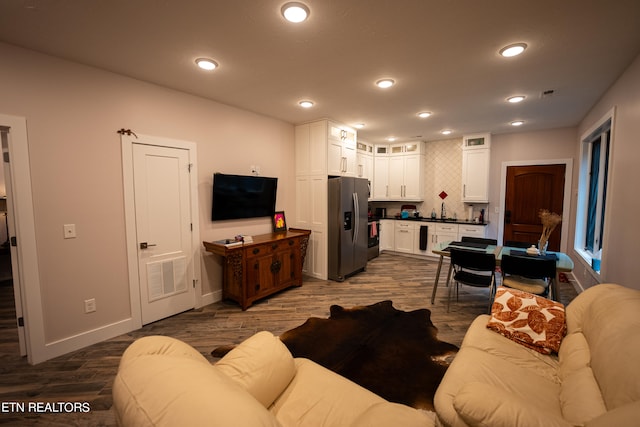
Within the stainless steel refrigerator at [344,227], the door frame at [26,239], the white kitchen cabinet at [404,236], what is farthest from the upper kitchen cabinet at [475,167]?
the door frame at [26,239]

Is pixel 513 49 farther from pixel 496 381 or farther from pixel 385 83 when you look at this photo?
pixel 496 381

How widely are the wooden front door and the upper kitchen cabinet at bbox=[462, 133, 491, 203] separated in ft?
1.47

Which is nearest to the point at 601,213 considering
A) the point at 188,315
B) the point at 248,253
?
the point at 248,253

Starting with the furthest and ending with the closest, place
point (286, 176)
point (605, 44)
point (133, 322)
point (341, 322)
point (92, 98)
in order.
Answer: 1. point (286, 176)
2. point (341, 322)
3. point (133, 322)
4. point (92, 98)
5. point (605, 44)

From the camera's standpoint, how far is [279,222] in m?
4.44

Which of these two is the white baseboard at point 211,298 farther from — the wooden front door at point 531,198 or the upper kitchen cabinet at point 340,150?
the wooden front door at point 531,198

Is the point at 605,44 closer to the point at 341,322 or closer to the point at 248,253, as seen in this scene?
the point at 341,322

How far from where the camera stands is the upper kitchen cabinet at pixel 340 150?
174 inches

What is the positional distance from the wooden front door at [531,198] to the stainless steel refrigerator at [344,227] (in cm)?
308

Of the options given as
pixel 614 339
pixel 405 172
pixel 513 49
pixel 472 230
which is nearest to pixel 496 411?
pixel 614 339

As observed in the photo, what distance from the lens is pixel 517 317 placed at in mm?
1958

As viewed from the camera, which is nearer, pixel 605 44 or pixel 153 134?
pixel 605 44

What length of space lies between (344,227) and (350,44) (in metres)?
2.77

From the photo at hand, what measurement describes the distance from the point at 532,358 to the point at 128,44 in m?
3.74
